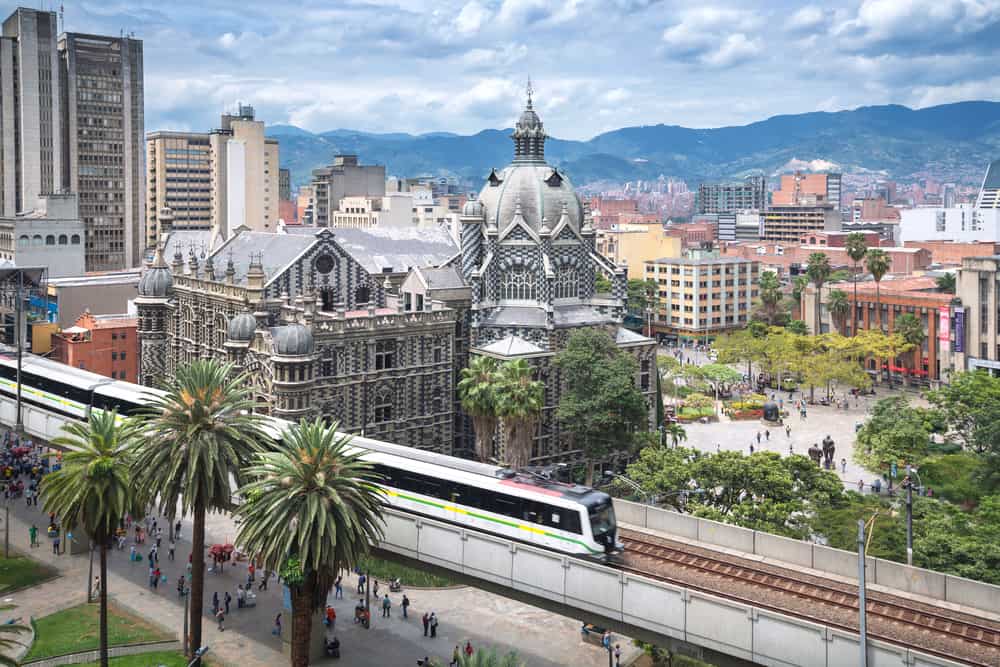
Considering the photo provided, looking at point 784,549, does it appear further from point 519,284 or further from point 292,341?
point 519,284

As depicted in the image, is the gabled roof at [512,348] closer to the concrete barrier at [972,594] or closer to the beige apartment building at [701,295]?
the concrete barrier at [972,594]

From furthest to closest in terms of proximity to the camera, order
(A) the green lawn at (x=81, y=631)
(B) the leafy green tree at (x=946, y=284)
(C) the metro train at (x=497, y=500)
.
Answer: (B) the leafy green tree at (x=946, y=284) → (A) the green lawn at (x=81, y=631) → (C) the metro train at (x=497, y=500)

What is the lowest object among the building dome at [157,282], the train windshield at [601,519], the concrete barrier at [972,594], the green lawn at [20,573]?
Answer: the green lawn at [20,573]

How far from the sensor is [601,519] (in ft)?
159

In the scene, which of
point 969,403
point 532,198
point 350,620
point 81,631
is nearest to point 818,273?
point 969,403

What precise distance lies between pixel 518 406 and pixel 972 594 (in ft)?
151

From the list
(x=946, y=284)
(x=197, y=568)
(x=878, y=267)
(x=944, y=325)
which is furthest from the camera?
(x=946, y=284)

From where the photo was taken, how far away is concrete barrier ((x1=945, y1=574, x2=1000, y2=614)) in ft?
138

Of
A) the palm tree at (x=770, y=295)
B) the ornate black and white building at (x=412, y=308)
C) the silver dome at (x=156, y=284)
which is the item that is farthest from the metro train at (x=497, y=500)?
the palm tree at (x=770, y=295)

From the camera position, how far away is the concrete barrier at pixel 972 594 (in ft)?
138

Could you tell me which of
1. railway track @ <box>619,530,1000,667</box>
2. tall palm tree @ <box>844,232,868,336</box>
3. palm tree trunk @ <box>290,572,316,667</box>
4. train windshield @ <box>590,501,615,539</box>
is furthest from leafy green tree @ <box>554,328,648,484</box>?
tall palm tree @ <box>844,232,868,336</box>

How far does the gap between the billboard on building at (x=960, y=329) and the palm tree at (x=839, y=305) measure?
25.5 meters

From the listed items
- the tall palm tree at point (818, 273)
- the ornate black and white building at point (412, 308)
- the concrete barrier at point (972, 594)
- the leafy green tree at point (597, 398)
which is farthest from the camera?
the tall palm tree at point (818, 273)

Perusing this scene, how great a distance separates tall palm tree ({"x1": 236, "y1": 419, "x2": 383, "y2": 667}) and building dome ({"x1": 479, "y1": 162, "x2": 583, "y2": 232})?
5537 centimetres
